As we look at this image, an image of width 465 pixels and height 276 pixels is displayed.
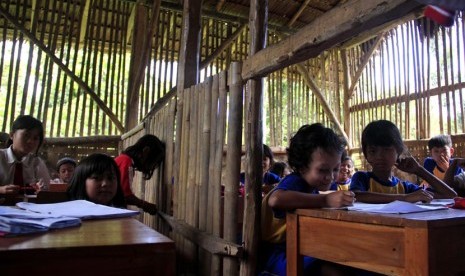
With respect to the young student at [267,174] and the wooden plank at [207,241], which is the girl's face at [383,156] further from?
the young student at [267,174]

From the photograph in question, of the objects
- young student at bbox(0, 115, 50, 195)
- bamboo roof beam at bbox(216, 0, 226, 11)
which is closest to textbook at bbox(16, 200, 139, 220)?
young student at bbox(0, 115, 50, 195)

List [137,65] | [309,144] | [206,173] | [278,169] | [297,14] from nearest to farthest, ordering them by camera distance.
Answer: [309,144]
[206,173]
[278,169]
[137,65]
[297,14]

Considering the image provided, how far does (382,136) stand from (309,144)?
1.88 feet

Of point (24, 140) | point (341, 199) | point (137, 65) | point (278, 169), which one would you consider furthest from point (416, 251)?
point (137, 65)

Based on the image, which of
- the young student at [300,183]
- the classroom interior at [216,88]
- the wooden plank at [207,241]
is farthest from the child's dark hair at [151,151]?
the young student at [300,183]

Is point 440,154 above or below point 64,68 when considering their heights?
below

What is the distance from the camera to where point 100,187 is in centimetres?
240

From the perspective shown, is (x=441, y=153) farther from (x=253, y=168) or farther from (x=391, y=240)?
(x=391, y=240)

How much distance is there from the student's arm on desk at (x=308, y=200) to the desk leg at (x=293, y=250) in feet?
0.17

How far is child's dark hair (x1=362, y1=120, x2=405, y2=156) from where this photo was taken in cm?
250

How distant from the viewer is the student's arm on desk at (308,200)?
174cm

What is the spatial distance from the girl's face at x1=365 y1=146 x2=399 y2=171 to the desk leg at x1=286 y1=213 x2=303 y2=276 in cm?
95

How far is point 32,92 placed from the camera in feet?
21.2

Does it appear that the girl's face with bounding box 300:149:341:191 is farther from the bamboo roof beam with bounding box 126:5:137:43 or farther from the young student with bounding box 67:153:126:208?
the bamboo roof beam with bounding box 126:5:137:43
